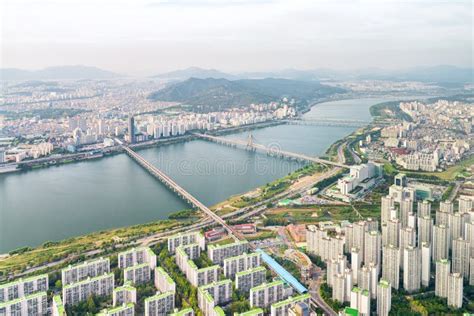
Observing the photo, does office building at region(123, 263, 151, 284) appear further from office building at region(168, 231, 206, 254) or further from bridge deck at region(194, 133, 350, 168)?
bridge deck at region(194, 133, 350, 168)

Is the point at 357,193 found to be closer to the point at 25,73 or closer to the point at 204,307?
the point at 204,307

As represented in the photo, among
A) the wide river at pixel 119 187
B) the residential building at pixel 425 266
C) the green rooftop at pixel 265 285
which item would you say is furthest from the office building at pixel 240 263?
the wide river at pixel 119 187

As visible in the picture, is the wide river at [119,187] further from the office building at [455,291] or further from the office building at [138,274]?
the office building at [455,291]

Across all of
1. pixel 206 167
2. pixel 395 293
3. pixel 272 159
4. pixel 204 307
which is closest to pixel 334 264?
pixel 395 293

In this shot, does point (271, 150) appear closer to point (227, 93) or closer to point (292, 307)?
point (292, 307)

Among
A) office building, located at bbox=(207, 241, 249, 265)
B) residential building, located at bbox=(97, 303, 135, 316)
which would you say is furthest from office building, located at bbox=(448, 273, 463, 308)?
residential building, located at bbox=(97, 303, 135, 316)

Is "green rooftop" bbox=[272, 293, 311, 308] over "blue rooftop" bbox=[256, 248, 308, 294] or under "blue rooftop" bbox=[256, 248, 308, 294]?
over
